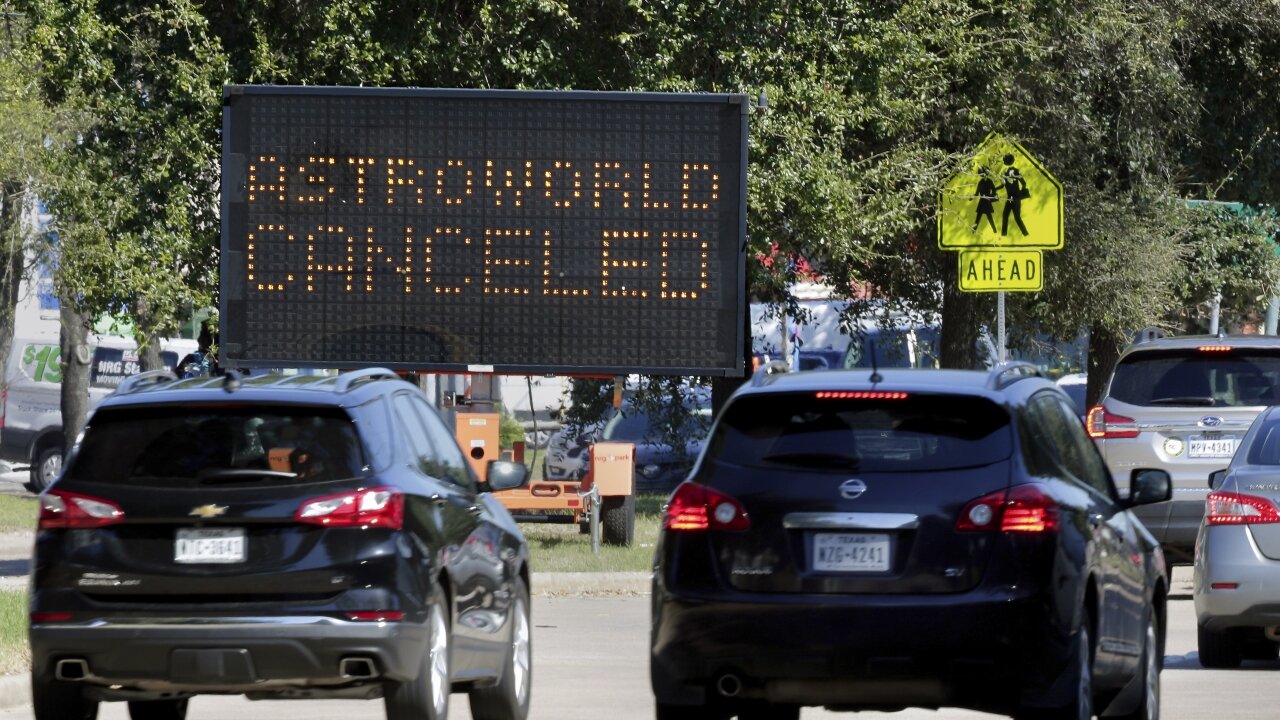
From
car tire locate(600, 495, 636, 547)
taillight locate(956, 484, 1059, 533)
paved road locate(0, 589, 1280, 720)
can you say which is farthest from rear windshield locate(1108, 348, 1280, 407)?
taillight locate(956, 484, 1059, 533)

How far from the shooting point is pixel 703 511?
8352mm

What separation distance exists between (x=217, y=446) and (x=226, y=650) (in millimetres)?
868

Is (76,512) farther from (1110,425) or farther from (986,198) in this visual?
(986,198)

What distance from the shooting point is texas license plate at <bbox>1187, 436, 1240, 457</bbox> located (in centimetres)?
1652

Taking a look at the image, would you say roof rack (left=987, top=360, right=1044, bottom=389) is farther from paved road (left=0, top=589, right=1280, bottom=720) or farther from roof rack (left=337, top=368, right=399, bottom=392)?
roof rack (left=337, top=368, right=399, bottom=392)

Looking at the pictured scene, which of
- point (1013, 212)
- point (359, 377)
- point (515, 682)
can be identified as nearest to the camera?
point (359, 377)

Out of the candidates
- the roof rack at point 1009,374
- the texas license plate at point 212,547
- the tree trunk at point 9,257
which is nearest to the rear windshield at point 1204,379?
the roof rack at point 1009,374

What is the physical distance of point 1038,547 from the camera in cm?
806

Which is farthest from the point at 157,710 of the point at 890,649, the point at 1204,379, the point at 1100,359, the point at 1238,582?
the point at 1100,359

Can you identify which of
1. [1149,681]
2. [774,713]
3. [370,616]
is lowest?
[774,713]

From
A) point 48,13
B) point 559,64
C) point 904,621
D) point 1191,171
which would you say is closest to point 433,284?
point 559,64

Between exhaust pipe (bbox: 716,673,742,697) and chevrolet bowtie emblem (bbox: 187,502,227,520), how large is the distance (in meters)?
1.97

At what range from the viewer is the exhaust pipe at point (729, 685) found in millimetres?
8195

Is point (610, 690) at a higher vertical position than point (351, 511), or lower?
lower
